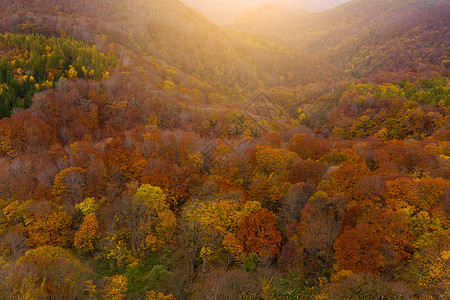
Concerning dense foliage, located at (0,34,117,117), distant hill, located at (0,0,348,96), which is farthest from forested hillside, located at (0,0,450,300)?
distant hill, located at (0,0,348,96)

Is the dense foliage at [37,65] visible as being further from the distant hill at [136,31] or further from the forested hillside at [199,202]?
the distant hill at [136,31]

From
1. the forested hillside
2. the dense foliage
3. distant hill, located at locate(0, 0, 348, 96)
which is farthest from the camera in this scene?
distant hill, located at locate(0, 0, 348, 96)

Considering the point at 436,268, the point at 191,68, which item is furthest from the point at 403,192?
the point at 191,68

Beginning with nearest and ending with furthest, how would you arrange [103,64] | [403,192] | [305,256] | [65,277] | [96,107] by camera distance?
[65,277] → [305,256] → [403,192] → [96,107] → [103,64]

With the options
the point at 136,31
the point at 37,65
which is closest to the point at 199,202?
the point at 37,65

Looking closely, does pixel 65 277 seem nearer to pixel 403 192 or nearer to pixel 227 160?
pixel 227 160

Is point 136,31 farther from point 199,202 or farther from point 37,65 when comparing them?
point 199,202

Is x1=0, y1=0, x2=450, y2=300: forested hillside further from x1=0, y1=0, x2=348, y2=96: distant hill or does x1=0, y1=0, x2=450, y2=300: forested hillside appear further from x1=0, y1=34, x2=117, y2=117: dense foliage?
x1=0, y1=0, x2=348, y2=96: distant hill

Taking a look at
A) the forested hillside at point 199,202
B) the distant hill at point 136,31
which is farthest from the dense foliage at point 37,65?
the distant hill at point 136,31

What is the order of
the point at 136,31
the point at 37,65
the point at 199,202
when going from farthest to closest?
1. the point at 136,31
2. the point at 37,65
3. the point at 199,202

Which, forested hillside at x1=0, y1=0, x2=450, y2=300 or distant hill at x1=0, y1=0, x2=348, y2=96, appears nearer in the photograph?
forested hillside at x1=0, y1=0, x2=450, y2=300

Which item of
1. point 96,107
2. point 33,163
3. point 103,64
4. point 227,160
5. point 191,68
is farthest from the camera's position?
point 191,68
